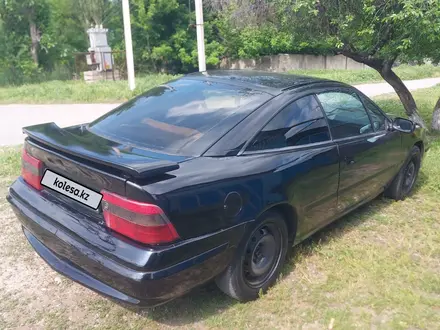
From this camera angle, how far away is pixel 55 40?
23.1m

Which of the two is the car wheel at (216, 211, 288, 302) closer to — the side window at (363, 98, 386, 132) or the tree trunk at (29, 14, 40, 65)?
the side window at (363, 98, 386, 132)

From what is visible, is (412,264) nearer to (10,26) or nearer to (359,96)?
(359,96)

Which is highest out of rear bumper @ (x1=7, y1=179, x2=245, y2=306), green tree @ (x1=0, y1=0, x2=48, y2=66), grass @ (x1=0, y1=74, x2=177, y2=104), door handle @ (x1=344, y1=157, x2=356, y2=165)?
green tree @ (x1=0, y1=0, x2=48, y2=66)

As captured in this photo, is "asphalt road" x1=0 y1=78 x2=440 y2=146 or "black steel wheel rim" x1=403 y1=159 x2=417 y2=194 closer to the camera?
"black steel wheel rim" x1=403 y1=159 x2=417 y2=194

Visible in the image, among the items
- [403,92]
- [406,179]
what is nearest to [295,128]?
[406,179]

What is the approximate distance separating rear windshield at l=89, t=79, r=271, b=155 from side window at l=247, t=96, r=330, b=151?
0.19 metres

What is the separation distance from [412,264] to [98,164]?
2.65 m

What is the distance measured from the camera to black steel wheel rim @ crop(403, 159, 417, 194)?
4891 mm

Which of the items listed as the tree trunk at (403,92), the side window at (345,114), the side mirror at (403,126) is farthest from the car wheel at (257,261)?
the tree trunk at (403,92)

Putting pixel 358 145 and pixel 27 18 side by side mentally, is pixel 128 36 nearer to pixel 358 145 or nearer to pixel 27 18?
pixel 27 18

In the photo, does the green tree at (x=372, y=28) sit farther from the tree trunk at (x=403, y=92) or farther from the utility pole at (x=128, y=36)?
the utility pole at (x=128, y=36)

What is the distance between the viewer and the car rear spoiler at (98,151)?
2305 millimetres

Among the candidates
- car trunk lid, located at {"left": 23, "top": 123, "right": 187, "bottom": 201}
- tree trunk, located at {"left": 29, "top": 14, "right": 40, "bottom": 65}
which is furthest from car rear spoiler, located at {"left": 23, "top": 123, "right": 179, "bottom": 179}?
tree trunk, located at {"left": 29, "top": 14, "right": 40, "bottom": 65}

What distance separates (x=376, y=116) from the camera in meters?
4.26
